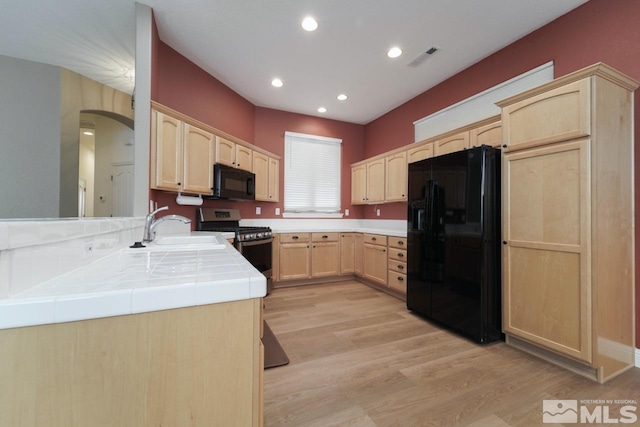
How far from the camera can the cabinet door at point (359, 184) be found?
4.59 m

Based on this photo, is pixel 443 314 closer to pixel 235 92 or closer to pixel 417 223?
pixel 417 223

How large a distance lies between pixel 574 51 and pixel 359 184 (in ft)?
9.88

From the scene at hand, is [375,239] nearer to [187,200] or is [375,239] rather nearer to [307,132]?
[307,132]

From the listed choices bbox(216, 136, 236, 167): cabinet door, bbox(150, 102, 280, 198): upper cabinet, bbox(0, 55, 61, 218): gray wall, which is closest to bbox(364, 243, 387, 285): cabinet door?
bbox(150, 102, 280, 198): upper cabinet

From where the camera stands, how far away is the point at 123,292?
26.8 inches

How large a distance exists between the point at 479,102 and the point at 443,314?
2.41 metres

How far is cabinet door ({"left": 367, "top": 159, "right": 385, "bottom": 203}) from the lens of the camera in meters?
4.15

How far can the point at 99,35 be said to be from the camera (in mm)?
1833

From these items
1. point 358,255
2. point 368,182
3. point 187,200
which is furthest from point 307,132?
point 187,200

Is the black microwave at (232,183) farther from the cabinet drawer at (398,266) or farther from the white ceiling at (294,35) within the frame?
the cabinet drawer at (398,266)

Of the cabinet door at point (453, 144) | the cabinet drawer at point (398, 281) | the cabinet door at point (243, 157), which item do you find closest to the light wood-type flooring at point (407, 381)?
the cabinet drawer at point (398, 281)

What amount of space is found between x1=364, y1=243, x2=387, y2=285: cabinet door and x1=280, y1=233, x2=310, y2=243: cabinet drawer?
0.97 m

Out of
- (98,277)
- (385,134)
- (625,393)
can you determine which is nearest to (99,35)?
(98,277)

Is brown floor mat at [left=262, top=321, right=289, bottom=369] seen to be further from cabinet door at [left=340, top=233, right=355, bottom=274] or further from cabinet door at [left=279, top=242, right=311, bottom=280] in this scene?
cabinet door at [left=340, top=233, right=355, bottom=274]
